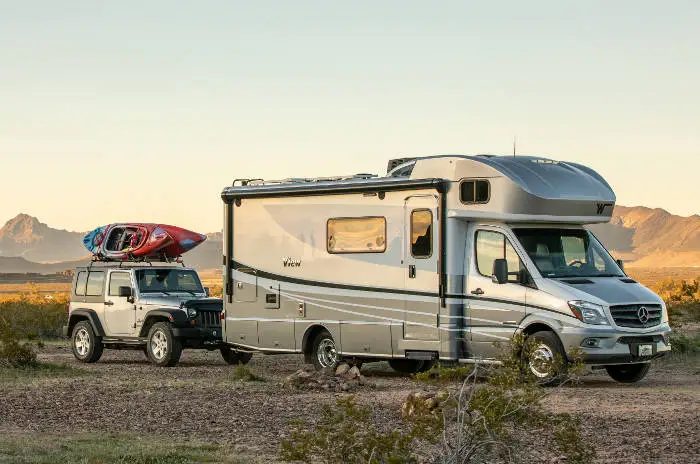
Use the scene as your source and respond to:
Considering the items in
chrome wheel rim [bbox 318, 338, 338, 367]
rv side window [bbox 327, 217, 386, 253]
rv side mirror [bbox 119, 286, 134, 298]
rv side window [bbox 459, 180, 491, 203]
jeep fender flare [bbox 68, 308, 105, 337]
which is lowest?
chrome wheel rim [bbox 318, 338, 338, 367]

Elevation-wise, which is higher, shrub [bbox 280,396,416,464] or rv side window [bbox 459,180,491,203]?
rv side window [bbox 459,180,491,203]

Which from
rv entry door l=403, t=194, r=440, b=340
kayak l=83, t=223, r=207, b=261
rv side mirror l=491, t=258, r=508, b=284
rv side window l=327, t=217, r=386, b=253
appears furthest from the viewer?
kayak l=83, t=223, r=207, b=261

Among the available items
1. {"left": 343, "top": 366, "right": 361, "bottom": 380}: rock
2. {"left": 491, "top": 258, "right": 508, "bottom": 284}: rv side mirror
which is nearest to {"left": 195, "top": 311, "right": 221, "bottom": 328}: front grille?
{"left": 343, "top": 366, "right": 361, "bottom": 380}: rock

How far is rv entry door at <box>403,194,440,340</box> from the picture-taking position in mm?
19031

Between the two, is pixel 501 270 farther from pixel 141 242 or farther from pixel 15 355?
pixel 15 355

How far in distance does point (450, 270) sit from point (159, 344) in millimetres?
6880

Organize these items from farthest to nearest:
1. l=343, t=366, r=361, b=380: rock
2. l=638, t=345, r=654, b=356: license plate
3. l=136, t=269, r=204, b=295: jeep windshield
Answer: l=136, t=269, r=204, b=295: jeep windshield < l=343, t=366, r=361, b=380: rock < l=638, t=345, r=654, b=356: license plate

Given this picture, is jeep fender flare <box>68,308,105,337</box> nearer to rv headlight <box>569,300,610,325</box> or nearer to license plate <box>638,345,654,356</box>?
rv headlight <box>569,300,610,325</box>

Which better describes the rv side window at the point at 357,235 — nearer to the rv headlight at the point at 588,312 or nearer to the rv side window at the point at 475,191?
the rv side window at the point at 475,191

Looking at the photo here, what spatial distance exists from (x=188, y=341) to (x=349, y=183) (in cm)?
495

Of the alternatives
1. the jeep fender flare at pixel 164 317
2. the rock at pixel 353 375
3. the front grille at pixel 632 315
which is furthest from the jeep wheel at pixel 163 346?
the front grille at pixel 632 315

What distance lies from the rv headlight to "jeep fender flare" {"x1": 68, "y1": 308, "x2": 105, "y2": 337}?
1023cm

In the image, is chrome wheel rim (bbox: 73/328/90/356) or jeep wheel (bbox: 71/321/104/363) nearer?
jeep wheel (bbox: 71/321/104/363)

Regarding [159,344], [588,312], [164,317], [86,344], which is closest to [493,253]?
[588,312]
